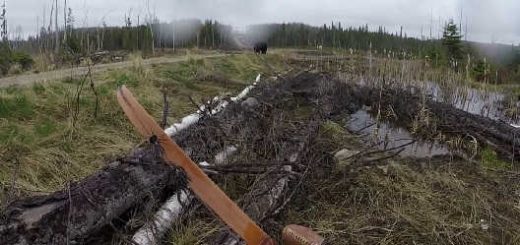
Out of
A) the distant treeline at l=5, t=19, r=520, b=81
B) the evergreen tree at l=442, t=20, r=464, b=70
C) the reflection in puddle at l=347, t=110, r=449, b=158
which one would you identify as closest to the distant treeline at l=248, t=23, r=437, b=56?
the distant treeline at l=5, t=19, r=520, b=81

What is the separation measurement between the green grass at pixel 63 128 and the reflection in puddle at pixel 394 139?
111 inches

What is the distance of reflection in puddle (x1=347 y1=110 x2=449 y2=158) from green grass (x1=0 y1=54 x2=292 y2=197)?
111 inches

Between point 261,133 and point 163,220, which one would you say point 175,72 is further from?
point 163,220

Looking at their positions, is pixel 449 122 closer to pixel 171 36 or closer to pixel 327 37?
pixel 171 36

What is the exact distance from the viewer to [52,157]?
5.14 metres

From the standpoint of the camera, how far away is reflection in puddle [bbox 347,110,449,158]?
7.30 meters

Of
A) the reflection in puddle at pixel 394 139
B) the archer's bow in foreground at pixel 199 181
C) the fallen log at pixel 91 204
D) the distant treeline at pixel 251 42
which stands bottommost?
the reflection in puddle at pixel 394 139

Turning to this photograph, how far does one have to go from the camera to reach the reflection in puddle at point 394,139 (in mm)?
7305

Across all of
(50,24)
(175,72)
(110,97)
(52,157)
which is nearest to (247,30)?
(50,24)

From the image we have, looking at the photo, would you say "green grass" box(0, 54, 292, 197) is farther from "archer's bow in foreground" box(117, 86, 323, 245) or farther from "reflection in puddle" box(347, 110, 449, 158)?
"reflection in puddle" box(347, 110, 449, 158)

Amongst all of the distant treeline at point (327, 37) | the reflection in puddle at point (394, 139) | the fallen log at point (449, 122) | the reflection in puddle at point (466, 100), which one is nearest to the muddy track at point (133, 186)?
the reflection in puddle at point (394, 139)

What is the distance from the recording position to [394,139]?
7832 millimetres

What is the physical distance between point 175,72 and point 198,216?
8471mm

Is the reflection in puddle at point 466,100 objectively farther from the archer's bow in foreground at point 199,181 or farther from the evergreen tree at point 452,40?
the evergreen tree at point 452,40
